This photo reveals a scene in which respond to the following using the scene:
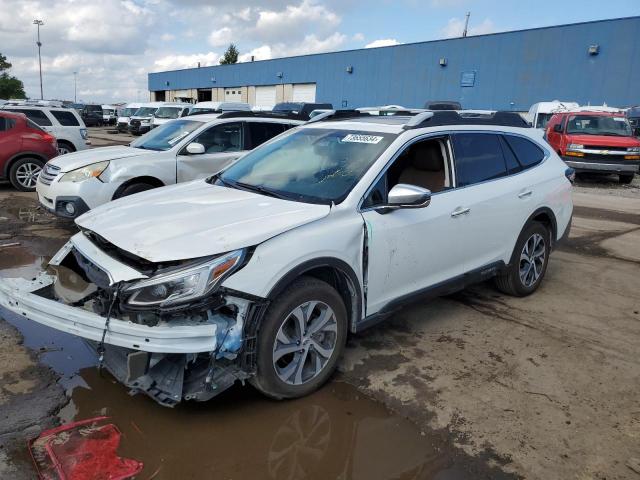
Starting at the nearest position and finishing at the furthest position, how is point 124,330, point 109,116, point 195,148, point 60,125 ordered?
point 124,330 → point 195,148 → point 60,125 → point 109,116

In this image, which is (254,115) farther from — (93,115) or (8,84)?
(8,84)

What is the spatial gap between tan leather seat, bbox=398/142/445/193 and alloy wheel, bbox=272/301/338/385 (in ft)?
5.20

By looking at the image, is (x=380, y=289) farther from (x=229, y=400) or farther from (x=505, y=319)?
(x=505, y=319)

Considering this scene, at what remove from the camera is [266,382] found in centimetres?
302

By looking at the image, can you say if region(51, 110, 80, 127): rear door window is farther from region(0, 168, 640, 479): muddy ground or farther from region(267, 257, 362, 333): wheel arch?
region(267, 257, 362, 333): wheel arch

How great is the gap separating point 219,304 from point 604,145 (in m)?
15.6

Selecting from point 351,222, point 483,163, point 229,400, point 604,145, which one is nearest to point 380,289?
point 351,222

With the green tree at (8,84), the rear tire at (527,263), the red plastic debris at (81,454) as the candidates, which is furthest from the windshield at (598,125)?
the green tree at (8,84)

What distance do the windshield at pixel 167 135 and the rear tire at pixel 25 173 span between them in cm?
428

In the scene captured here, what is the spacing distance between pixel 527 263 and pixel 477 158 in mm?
1392

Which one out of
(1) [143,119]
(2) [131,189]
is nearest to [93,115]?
(1) [143,119]

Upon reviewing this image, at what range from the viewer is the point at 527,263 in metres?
5.21

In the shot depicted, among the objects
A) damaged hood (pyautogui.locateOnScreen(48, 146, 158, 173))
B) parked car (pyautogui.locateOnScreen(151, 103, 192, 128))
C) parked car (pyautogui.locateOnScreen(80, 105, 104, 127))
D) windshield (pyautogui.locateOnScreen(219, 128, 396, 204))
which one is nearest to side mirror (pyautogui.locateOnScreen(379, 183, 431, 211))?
windshield (pyautogui.locateOnScreen(219, 128, 396, 204))

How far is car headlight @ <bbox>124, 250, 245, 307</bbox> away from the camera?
8.93 feet
